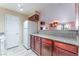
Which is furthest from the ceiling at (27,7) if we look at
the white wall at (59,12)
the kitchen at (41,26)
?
the white wall at (59,12)

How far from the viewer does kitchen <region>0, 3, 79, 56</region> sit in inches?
62.1

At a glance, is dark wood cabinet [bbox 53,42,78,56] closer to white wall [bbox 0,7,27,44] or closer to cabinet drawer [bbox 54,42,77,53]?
cabinet drawer [bbox 54,42,77,53]

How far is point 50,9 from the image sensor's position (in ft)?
5.50

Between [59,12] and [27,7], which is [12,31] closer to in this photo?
[27,7]

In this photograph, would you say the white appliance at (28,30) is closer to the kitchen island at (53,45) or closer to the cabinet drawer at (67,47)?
the kitchen island at (53,45)

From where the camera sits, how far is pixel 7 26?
1.69m

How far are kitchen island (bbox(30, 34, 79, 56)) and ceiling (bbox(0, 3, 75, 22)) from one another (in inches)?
12.9

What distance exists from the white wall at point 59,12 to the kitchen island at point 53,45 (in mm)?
319

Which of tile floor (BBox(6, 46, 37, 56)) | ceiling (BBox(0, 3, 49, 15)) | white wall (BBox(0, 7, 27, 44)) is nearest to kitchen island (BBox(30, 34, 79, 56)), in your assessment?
tile floor (BBox(6, 46, 37, 56))

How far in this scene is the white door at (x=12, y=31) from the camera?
170 cm

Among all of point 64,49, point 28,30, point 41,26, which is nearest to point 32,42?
point 28,30

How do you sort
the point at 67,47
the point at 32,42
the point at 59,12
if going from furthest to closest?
1. the point at 32,42
2. the point at 59,12
3. the point at 67,47

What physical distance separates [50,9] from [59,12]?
163 mm

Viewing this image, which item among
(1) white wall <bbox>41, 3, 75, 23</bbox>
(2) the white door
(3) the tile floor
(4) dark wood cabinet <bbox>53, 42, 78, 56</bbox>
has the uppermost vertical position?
(1) white wall <bbox>41, 3, 75, 23</bbox>
